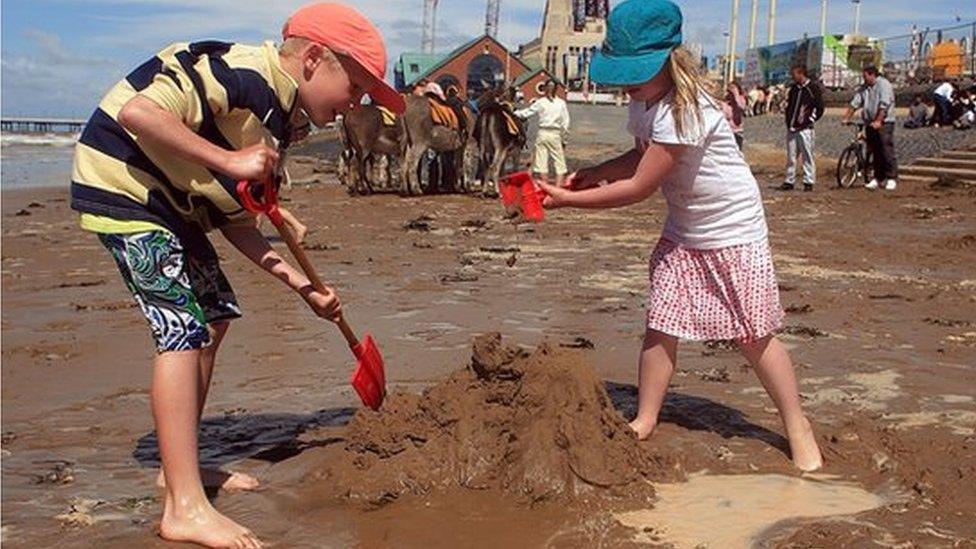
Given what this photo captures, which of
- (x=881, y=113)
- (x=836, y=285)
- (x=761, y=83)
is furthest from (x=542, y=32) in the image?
(x=836, y=285)

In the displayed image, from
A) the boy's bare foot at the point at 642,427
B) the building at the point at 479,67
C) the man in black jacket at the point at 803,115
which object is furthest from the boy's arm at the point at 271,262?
the building at the point at 479,67

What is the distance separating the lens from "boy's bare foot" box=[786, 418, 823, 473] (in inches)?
149

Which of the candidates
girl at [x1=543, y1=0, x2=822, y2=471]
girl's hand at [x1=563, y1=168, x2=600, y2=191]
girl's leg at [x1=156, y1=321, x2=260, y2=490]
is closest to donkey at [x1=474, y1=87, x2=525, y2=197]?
girl's hand at [x1=563, y1=168, x2=600, y2=191]

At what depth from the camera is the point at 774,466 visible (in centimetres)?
380

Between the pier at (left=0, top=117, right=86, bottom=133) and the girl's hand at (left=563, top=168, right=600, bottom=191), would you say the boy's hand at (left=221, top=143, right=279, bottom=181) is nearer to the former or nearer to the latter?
the girl's hand at (left=563, top=168, right=600, bottom=191)

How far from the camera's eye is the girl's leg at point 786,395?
382 cm

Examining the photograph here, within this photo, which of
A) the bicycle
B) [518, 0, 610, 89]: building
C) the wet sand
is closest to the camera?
the wet sand

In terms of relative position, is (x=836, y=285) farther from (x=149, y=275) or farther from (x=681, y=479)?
(x=149, y=275)

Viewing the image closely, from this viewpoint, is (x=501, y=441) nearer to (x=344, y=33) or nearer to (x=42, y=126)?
(x=344, y=33)

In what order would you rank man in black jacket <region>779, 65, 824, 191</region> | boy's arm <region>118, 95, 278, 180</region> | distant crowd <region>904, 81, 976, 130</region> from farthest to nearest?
distant crowd <region>904, 81, 976, 130</region>
man in black jacket <region>779, 65, 824, 191</region>
boy's arm <region>118, 95, 278, 180</region>

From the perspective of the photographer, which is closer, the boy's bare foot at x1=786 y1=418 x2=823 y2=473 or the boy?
the boy

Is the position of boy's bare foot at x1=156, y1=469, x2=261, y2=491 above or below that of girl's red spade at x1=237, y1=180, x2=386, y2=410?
below

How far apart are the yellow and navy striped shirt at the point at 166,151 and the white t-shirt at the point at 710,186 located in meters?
1.31

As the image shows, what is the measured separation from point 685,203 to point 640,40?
1.95ft
